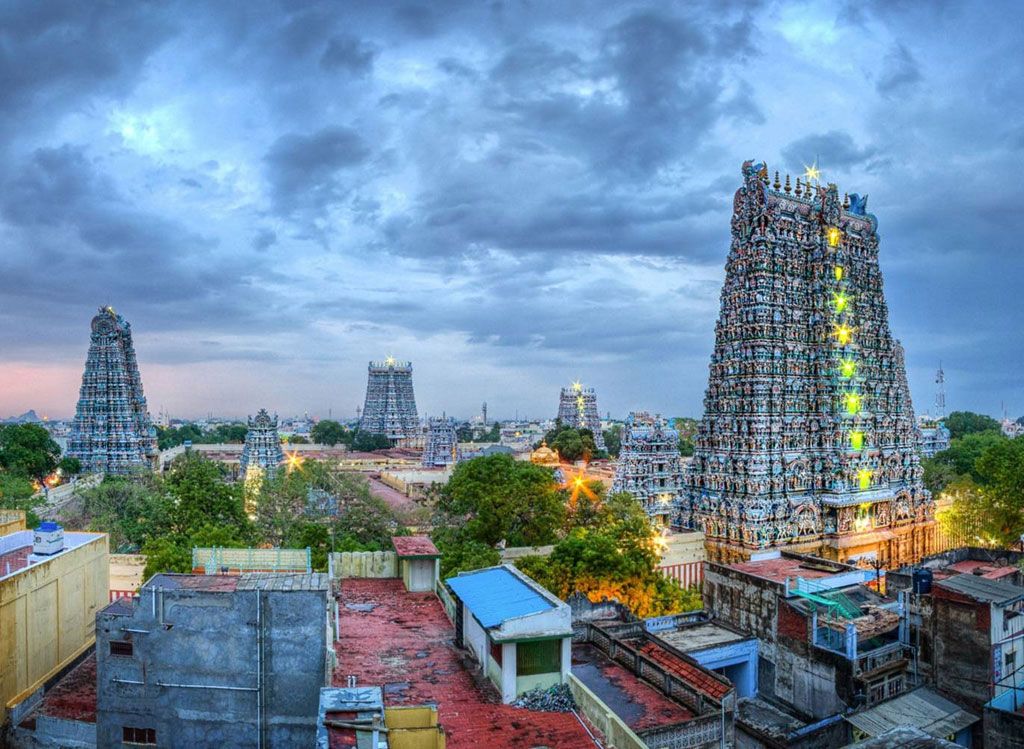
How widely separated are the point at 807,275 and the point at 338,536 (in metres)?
28.3

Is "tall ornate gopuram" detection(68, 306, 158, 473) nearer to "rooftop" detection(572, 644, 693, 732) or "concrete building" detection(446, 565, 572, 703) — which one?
"rooftop" detection(572, 644, 693, 732)

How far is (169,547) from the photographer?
27.0m

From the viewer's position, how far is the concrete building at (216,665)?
47.7ft

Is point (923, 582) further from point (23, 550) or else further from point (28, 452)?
point (28, 452)

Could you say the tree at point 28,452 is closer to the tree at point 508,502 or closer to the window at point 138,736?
the tree at point 508,502

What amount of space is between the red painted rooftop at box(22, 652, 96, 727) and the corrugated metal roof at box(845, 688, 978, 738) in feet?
58.7

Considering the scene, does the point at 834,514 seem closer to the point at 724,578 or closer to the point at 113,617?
the point at 724,578

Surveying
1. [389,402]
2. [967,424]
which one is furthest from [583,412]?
[967,424]

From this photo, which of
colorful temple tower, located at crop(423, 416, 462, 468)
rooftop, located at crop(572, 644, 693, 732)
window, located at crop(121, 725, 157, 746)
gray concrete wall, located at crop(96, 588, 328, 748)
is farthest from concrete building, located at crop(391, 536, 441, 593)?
colorful temple tower, located at crop(423, 416, 462, 468)

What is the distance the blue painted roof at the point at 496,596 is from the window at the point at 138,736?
6.53m

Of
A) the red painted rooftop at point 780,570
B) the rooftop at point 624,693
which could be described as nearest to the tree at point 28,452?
the red painted rooftop at point 780,570

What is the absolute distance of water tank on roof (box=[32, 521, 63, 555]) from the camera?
2022cm

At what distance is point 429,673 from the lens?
15.5 meters

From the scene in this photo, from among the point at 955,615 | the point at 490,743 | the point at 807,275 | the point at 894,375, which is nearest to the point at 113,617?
the point at 490,743
